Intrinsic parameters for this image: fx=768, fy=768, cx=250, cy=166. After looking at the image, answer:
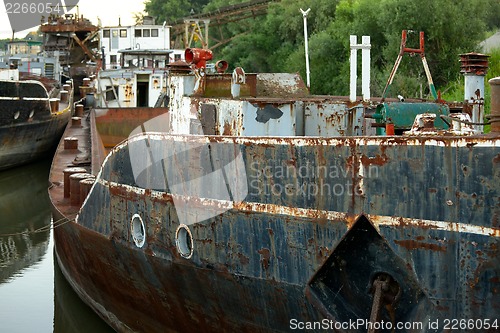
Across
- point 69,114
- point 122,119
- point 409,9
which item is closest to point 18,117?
point 122,119

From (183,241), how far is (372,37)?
2005 cm

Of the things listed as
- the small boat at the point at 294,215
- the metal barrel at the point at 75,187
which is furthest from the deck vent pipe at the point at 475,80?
the metal barrel at the point at 75,187

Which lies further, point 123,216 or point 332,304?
point 123,216

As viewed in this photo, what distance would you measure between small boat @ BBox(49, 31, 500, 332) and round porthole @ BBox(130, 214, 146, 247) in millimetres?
24

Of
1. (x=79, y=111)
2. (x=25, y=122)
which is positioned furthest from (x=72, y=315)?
(x=79, y=111)

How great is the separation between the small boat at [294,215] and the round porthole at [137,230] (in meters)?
0.02

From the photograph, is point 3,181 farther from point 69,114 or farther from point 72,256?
point 72,256

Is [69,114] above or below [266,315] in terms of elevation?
above

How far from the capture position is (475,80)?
8336mm

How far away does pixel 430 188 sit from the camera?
638cm

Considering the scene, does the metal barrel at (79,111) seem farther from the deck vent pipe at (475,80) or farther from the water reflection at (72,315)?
the deck vent pipe at (475,80)

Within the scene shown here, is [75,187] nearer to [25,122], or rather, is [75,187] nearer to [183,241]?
[183,241]

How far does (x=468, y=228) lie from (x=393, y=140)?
0.96 metres

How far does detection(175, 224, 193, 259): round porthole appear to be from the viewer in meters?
8.32
